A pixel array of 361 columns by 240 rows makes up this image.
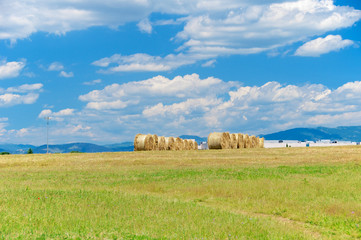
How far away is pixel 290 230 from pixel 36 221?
7939 mm

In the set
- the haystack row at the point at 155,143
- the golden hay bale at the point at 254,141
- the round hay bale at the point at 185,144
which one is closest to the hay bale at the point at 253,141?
the golden hay bale at the point at 254,141

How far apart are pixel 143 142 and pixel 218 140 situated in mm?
11497

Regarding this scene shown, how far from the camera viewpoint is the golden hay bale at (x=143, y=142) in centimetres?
5691

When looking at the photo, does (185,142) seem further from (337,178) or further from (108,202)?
(108,202)

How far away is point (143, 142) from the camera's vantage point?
2237 inches

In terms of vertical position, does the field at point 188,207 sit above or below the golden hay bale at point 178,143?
below

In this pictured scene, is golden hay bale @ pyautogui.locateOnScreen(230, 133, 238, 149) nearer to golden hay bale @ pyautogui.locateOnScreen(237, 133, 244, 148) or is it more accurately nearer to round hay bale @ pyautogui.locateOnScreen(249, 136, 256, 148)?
golden hay bale @ pyautogui.locateOnScreen(237, 133, 244, 148)

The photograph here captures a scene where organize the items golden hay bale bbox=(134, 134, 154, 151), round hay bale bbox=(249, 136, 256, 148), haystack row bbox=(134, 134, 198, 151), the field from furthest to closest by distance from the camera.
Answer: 1. round hay bale bbox=(249, 136, 256, 148)
2. haystack row bbox=(134, 134, 198, 151)
3. golden hay bale bbox=(134, 134, 154, 151)
4. the field

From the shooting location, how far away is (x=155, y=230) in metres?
12.0

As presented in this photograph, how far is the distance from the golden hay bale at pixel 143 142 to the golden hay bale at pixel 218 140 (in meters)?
9.38

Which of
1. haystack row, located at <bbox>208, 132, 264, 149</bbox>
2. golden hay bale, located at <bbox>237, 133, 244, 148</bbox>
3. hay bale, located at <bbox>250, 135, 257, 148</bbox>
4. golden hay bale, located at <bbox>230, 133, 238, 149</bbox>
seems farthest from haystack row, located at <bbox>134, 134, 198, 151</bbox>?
hay bale, located at <bbox>250, 135, 257, 148</bbox>

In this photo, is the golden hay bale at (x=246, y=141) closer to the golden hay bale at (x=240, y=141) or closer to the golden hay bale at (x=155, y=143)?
the golden hay bale at (x=240, y=141)

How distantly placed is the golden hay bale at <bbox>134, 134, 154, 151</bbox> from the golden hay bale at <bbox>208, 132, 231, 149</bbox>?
938cm

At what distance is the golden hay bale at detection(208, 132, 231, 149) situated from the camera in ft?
200
